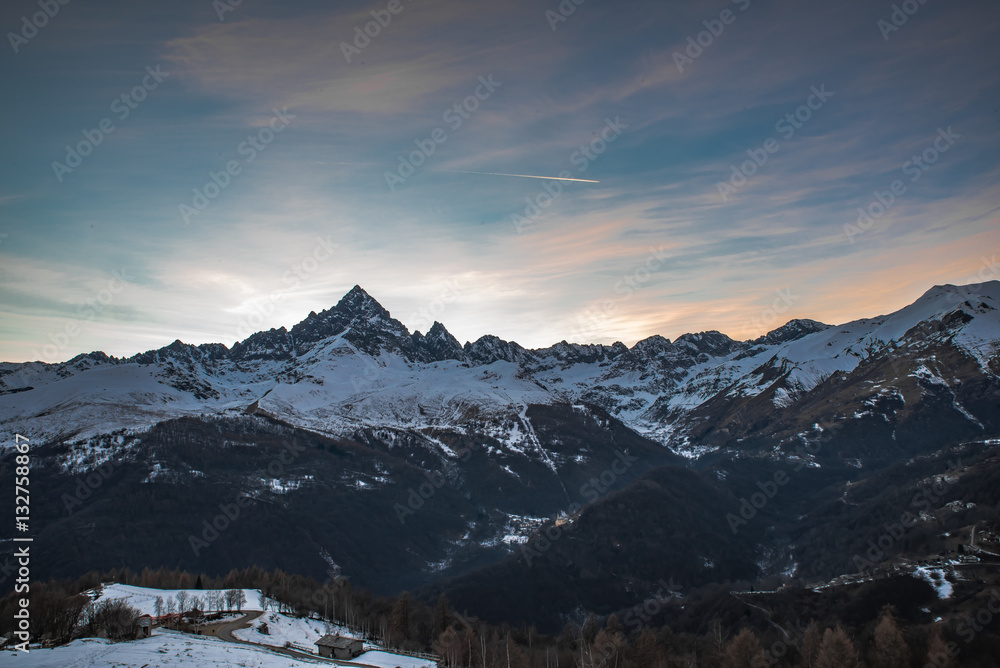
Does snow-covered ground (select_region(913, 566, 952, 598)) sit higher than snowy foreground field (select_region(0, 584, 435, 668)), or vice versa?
snowy foreground field (select_region(0, 584, 435, 668))

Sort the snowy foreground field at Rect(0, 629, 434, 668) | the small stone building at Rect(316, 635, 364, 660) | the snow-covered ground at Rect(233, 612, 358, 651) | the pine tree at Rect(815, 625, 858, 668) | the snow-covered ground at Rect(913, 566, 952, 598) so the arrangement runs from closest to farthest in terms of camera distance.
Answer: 1. the snowy foreground field at Rect(0, 629, 434, 668)
2. the small stone building at Rect(316, 635, 364, 660)
3. the snow-covered ground at Rect(233, 612, 358, 651)
4. the pine tree at Rect(815, 625, 858, 668)
5. the snow-covered ground at Rect(913, 566, 952, 598)

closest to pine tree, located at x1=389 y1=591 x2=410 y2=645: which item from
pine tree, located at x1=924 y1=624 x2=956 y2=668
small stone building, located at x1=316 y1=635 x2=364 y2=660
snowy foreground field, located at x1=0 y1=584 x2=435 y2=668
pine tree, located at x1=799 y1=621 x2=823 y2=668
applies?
snowy foreground field, located at x1=0 y1=584 x2=435 y2=668

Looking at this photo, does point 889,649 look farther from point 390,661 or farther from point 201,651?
point 201,651

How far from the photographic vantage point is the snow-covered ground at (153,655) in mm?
66375

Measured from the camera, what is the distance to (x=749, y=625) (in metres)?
166

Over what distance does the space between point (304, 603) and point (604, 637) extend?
6166 centimetres

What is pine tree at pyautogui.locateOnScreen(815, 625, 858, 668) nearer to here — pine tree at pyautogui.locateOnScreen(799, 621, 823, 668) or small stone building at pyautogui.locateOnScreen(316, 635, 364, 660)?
pine tree at pyautogui.locateOnScreen(799, 621, 823, 668)

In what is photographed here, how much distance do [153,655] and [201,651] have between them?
7.05m

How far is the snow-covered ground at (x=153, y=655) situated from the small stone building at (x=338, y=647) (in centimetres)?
1180

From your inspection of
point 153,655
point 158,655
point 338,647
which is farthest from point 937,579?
point 153,655

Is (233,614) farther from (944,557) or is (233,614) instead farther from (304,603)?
(944,557)

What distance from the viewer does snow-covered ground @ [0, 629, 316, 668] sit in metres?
66.4

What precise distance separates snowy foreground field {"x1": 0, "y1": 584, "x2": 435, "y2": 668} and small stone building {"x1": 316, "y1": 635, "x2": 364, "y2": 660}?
1.40 m

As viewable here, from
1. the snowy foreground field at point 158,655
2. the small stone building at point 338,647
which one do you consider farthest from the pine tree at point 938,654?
the snowy foreground field at point 158,655
